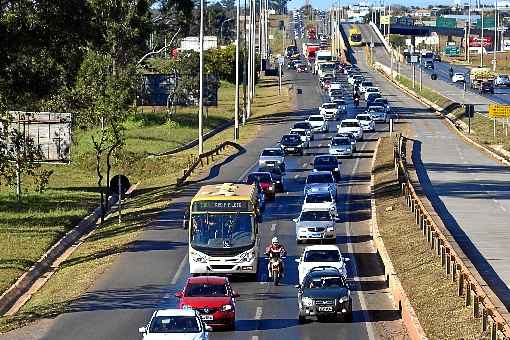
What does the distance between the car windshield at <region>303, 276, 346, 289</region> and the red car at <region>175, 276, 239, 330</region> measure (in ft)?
7.45

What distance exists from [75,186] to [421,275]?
42474 millimetres

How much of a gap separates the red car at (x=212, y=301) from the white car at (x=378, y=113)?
74.3 meters

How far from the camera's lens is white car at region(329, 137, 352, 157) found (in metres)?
75.3

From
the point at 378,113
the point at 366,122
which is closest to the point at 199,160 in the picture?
the point at 366,122

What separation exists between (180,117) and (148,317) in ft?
266

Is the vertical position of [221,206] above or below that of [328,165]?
above

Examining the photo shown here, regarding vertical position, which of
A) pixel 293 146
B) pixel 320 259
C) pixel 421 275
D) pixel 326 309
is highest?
pixel 293 146

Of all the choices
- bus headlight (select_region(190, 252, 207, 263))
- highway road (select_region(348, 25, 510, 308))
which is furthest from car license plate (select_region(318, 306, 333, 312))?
bus headlight (select_region(190, 252, 207, 263))

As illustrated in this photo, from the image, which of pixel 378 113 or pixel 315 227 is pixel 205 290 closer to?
pixel 315 227

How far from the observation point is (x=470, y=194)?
5981 centimetres

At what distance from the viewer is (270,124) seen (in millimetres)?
107500

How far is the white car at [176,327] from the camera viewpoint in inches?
946

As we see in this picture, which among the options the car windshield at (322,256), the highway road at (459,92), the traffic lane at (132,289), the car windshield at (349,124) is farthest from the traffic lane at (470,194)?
the highway road at (459,92)

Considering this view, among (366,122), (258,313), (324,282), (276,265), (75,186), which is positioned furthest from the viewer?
(366,122)
